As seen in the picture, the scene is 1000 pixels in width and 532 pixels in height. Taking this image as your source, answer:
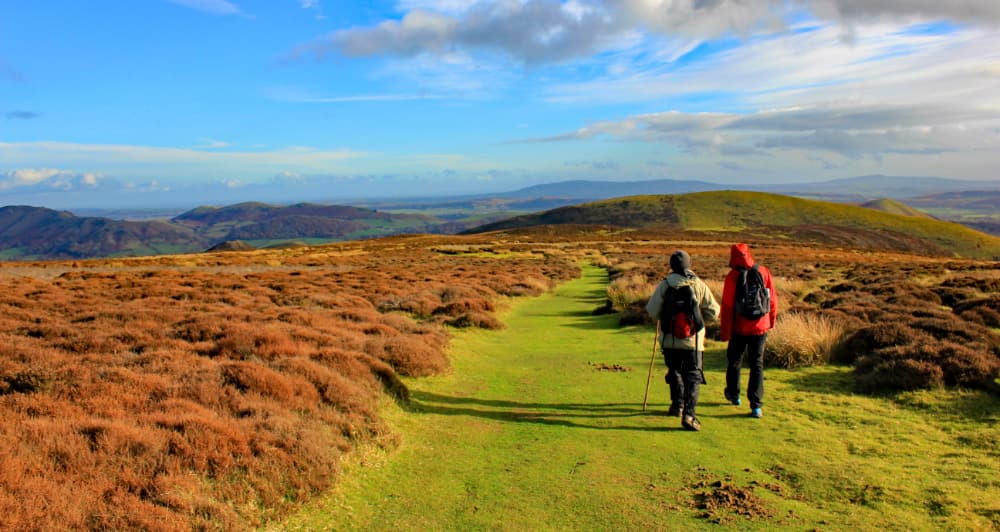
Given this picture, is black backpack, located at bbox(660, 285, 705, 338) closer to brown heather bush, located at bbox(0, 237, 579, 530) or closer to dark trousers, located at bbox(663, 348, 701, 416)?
dark trousers, located at bbox(663, 348, 701, 416)

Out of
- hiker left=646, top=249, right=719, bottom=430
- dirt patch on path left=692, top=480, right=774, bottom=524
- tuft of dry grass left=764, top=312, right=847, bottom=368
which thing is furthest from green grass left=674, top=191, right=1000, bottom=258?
dirt patch on path left=692, top=480, right=774, bottom=524

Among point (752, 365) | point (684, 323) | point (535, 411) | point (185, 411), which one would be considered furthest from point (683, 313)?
point (185, 411)

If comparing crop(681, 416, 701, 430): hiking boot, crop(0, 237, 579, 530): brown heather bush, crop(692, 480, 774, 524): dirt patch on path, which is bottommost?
crop(681, 416, 701, 430): hiking boot

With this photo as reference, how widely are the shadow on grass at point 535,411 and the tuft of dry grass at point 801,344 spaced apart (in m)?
4.20

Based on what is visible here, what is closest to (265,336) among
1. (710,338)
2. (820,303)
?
(710,338)

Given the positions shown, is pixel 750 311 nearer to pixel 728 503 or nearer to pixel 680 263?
pixel 680 263

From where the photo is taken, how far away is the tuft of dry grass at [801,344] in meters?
11.1

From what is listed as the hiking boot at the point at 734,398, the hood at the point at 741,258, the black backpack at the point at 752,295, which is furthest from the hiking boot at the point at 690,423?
the hood at the point at 741,258

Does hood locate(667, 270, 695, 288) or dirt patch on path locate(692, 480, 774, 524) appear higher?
hood locate(667, 270, 695, 288)

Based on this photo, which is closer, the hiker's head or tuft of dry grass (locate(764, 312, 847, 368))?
the hiker's head

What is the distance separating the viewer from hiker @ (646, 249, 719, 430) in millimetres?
7758

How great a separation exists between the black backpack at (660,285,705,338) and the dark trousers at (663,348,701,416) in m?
0.28

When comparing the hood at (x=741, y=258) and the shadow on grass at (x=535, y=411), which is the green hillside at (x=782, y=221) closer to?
the hood at (x=741, y=258)

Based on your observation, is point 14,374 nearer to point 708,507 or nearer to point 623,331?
point 708,507
